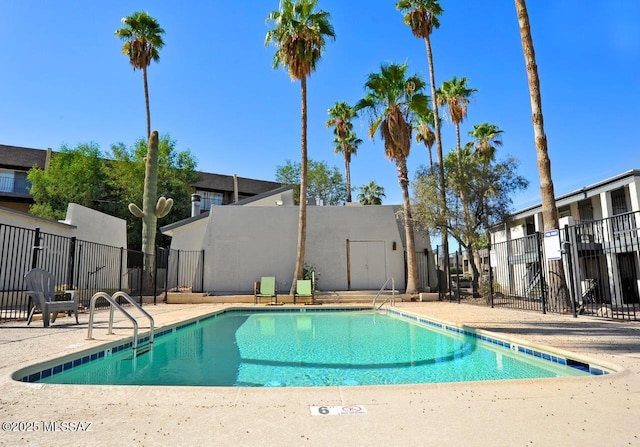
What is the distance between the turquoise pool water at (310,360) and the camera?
4707 mm

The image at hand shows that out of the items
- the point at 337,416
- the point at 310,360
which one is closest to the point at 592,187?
the point at 310,360

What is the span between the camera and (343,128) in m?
28.3

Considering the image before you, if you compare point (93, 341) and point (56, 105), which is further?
point (56, 105)

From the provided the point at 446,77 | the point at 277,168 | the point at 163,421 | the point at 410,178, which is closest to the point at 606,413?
the point at 163,421

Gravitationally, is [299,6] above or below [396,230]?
above

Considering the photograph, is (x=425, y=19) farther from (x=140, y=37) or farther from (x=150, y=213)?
(x=150, y=213)

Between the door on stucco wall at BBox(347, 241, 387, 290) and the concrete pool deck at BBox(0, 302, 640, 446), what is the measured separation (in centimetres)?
1349

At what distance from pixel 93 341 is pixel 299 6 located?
15090mm

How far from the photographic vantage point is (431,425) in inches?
99.7

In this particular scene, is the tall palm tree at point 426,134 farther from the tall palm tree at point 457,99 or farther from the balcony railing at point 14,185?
the balcony railing at point 14,185

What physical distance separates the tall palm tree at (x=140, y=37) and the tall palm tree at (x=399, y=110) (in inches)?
495

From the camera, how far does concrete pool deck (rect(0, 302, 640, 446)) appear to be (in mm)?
2322

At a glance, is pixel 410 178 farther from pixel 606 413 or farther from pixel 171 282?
pixel 606 413

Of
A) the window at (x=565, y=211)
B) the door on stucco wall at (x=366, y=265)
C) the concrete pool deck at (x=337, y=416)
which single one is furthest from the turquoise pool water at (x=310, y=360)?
the window at (x=565, y=211)
